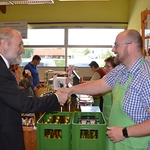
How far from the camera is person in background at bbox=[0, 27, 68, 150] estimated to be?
4.62 feet

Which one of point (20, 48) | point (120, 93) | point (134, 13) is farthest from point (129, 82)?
point (134, 13)

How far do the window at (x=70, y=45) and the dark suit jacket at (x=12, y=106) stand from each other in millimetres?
5738

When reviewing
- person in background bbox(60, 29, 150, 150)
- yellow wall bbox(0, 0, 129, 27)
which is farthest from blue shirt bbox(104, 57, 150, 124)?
yellow wall bbox(0, 0, 129, 27)

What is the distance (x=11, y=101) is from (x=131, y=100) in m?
0.84

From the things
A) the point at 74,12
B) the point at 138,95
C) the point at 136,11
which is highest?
the point at 74,12

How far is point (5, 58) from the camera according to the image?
5.16 feet

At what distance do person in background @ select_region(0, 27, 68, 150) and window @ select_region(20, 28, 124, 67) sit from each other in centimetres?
567

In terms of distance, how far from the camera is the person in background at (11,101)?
4.62ft

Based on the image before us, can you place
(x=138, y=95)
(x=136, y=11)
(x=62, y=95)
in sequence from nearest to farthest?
(x=138, y=95), (x=62, y=95), (x=136, y=11)

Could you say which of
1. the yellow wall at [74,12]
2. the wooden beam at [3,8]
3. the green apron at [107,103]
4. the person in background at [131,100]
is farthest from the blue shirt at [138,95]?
the wooden beam at [3,8]

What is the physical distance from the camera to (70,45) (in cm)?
721

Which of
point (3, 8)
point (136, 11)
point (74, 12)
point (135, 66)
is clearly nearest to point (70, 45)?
point (74, 12)

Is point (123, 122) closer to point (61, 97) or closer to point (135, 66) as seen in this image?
point (135, 66)

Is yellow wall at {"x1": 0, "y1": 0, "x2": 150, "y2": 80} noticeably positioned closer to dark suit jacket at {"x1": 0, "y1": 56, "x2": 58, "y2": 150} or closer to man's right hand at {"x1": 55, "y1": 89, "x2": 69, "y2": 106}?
man's right hand at {"x1": 55, "y1": 89, "x2": 69, "y2": 106}
